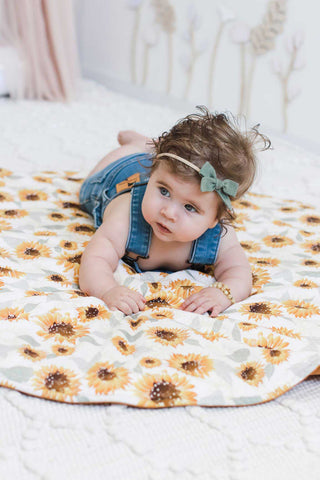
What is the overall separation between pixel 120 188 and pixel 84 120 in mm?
1618

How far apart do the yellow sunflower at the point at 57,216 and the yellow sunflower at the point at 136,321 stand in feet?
1.59

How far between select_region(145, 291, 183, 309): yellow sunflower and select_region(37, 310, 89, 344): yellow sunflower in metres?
0.18

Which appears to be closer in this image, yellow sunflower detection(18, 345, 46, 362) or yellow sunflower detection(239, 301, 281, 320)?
yellow sunflower detection(18, 345, 46, 362)

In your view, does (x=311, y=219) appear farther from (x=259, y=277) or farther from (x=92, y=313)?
(x=92, y=313)

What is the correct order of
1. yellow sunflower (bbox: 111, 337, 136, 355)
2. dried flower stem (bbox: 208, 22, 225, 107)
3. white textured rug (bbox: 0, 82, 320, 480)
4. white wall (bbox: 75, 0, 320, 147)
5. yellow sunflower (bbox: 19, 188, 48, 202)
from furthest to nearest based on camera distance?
dried flower stem (bbox: 208, 22, 225, 107) → white wall (bbox: 75, 0, 320, 147) → yellow sunflower (bbox: 19, 188, 48, 202) → yellow sunflower (bbox: 111, 337, 136, 355) → white textured rug (bbox: 0, 82, 320, 480)

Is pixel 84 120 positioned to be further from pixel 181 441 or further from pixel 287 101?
pixel 181 441

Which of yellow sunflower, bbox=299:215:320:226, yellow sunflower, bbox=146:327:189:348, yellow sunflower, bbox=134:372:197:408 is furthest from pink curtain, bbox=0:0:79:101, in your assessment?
yellow sunflower, bbox=134:372:197:408

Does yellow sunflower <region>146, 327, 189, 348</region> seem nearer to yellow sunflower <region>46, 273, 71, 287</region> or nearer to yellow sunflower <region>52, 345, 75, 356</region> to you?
yellow sunflower <region>52, 345, 75, 356</region>

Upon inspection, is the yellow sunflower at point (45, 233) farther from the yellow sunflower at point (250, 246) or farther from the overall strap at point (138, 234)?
the yellow sunflower at point (250, 246)

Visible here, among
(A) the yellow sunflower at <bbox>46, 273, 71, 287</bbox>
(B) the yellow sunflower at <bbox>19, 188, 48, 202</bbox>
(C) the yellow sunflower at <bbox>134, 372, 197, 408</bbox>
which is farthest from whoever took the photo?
(B) the yellow sunflower at <bbox>19, 188, 48, 202</bbox>

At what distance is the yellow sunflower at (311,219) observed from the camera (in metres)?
1.57

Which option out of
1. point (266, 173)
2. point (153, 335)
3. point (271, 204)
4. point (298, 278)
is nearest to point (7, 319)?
point (153, 335)

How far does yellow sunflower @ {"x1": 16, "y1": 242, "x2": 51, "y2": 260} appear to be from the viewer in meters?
1.18

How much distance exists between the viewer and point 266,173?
225cm
